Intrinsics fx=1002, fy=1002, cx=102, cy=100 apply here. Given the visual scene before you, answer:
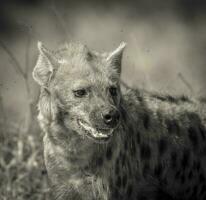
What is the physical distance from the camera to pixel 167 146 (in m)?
8.80

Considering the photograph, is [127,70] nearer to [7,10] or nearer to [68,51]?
[7,10]

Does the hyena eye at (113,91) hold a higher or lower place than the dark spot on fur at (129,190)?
higher

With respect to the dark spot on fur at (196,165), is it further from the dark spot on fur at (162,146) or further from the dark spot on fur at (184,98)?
the dark spot on fur at (184,98)

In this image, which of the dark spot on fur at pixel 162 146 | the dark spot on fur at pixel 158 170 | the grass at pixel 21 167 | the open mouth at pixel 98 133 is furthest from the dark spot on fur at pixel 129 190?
the grass at pixel 21 167

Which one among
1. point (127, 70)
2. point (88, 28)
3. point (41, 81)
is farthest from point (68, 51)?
point (88, 28)

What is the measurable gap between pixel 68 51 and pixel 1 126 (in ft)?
7.54

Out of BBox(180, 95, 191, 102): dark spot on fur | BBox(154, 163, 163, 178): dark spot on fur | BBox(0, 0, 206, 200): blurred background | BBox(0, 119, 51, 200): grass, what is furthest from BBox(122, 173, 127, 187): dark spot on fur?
BBox(0, 0, 206, 200): blurred background

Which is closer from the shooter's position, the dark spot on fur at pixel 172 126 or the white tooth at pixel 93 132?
the white tooth at pixel 93 132

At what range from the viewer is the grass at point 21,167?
31.9ft

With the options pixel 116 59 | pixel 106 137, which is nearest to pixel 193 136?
pixel 116 59

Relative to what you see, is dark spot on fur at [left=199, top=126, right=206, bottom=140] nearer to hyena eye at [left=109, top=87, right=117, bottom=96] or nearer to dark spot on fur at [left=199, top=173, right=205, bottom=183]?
dark spot on fur at [left=199, top=173, right=205, bottom=183]

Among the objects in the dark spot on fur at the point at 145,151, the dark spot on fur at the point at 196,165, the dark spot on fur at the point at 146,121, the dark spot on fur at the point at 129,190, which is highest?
the dark spot on fur at the point at 146,121

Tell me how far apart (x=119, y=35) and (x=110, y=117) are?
23.7ft

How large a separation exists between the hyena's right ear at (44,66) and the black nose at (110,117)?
2.21 ft
